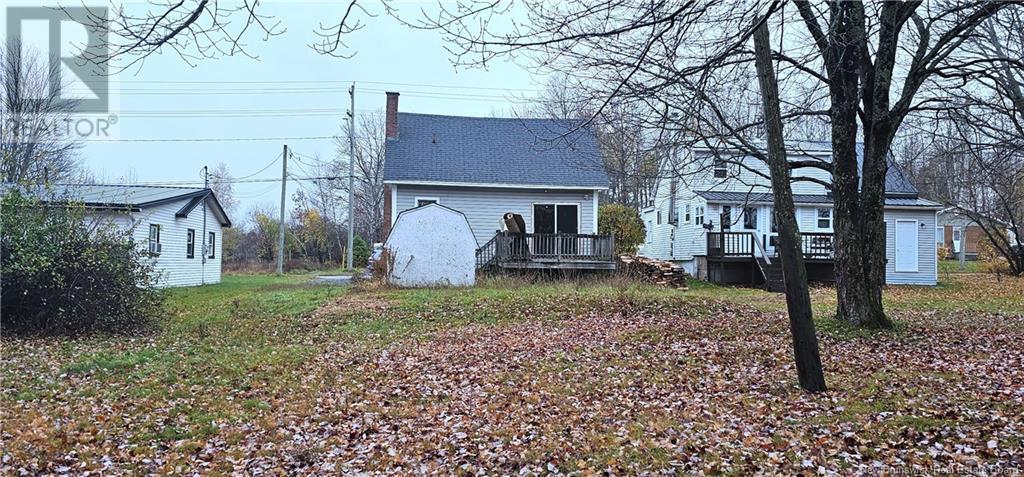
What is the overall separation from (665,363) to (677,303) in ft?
19.0

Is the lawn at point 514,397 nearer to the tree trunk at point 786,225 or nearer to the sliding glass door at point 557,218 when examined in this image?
the tree trunk at point 786,225

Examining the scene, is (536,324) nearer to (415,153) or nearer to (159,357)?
(159,357)

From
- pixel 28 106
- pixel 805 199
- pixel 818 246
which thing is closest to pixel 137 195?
pixel 28 106

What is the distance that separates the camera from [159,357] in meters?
8.63

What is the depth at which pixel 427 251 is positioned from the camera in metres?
17.6

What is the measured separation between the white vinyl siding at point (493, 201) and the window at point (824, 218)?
919 centimetres

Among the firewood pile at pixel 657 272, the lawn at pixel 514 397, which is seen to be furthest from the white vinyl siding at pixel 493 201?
the lawn at pixel 514 397

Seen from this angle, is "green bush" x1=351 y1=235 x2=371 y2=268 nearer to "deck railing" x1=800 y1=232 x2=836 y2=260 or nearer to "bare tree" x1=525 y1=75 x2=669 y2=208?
"deck railing" x1=800 y1=232 x2=836 y2=260

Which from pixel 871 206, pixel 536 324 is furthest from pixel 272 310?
pixel 871 206

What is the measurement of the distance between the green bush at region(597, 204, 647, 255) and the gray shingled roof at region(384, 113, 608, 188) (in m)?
3.10

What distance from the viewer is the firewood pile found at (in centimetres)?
1970

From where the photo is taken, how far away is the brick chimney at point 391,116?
23.0m

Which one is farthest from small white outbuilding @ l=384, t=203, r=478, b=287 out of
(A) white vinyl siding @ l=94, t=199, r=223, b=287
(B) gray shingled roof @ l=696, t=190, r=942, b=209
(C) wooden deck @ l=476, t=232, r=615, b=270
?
(B) gray shingled roof @ l=696, t=190, r=942, b=209

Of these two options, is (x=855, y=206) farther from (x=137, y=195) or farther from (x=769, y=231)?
(x=137, y=195)
